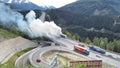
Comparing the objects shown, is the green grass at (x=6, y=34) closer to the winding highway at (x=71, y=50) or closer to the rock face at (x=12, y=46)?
the rock face at (x=12, y=46)

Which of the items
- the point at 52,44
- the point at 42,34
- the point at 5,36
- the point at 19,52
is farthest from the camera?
the point at 42,34

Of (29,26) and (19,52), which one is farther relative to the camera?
(29,26)

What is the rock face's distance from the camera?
318ft

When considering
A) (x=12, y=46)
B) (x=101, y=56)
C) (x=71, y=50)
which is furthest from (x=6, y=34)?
(x=101, y=56)

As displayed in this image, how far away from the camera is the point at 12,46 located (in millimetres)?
108938

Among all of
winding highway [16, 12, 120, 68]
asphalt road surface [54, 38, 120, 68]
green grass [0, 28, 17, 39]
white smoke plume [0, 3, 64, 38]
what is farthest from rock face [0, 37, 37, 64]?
asphalt road surface [54, 38, 120, 68]

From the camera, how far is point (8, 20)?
139250 millimetres

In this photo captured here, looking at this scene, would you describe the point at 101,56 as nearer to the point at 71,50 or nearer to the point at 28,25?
the point at 71,50

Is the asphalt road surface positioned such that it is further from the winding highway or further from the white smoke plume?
the white smoke plume

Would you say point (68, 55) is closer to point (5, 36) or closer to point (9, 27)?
point (5, 36)

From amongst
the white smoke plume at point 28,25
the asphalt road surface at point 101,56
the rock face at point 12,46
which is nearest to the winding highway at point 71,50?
the asphalt road surface at point 101,56

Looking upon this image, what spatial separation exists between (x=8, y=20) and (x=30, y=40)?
1684cm

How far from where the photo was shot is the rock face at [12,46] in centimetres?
9681

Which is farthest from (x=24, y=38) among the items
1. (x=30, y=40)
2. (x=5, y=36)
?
(x=5, y=36)
